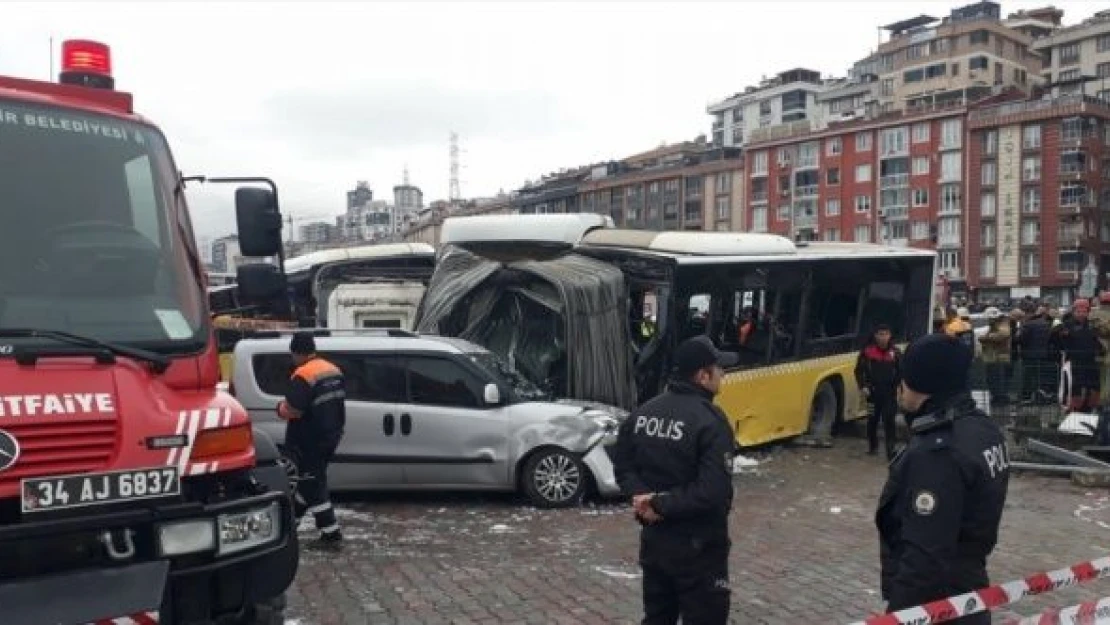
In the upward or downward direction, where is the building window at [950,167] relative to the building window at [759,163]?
downward

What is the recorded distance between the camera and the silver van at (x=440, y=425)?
968cm

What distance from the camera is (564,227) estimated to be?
13.8 m

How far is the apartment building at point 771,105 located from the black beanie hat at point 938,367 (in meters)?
106

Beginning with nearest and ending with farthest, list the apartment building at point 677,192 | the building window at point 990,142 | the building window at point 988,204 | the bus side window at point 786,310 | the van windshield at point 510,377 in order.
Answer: the van windshield at point 510,377 → the bus side window at point 786,310 → the building window at point 990,142 → the building window at point 988,204 → the apartment building at point 677,192

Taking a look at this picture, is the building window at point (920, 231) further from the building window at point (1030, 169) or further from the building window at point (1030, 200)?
the building window at point (1030, 169)

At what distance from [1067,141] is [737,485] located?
73220 mm

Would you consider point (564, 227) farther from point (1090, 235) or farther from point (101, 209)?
point (1090, 235)

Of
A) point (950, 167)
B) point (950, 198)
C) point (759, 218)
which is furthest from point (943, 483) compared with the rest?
point (759, 218)

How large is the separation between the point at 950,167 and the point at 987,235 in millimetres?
6114

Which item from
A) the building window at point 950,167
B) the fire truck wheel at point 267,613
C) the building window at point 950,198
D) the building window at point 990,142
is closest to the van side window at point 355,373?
the fire truck wheel at point 267,613

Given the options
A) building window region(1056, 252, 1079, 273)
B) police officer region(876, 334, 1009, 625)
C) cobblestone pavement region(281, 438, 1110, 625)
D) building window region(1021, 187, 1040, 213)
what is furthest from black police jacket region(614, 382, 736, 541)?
building window region(1021, 187, 1040, 213)

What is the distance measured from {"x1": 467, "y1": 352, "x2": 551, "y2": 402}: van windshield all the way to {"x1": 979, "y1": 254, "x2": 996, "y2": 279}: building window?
75.9 metres

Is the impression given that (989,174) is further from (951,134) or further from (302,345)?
(302,345)

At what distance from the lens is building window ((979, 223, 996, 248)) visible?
78.4 meters
